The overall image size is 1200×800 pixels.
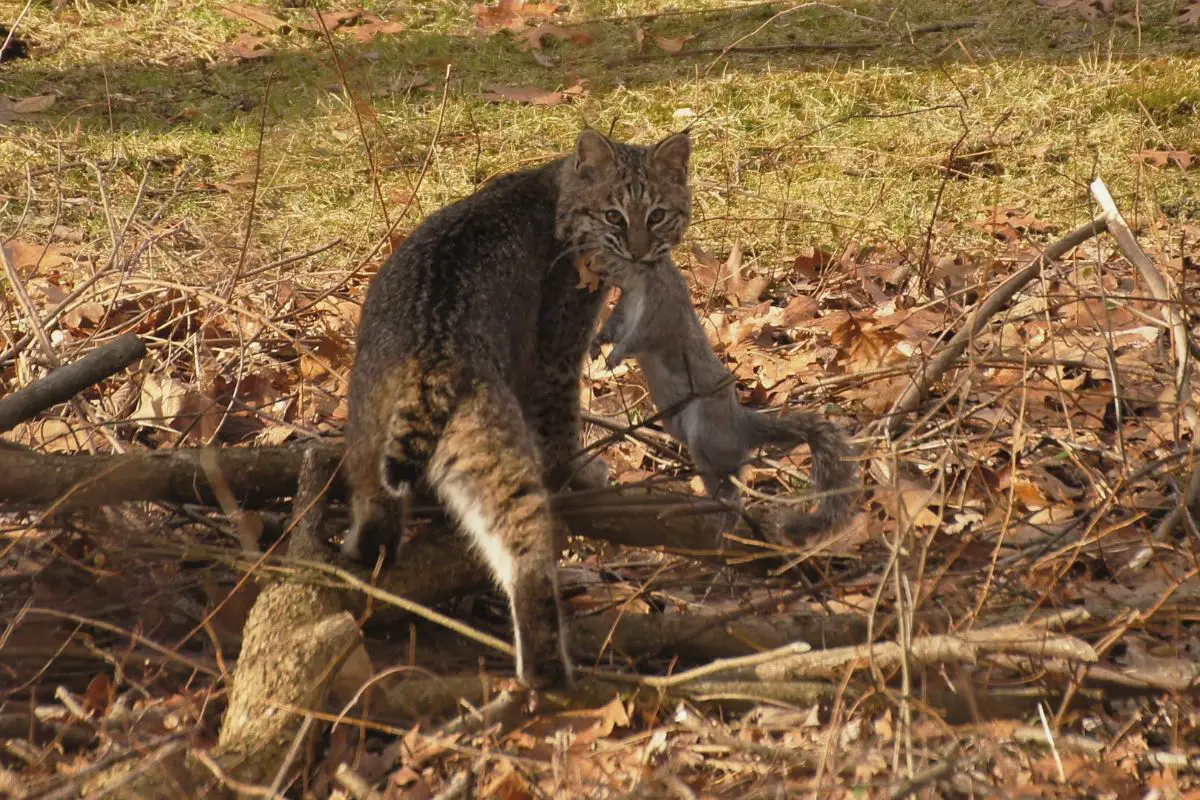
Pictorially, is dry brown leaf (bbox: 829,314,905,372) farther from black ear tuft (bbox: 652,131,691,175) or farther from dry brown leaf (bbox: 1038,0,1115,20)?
dry brown leaf (bbox: 1038,0,1115,20)

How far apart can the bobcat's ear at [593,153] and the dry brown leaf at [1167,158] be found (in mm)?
3779

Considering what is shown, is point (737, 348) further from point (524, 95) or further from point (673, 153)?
point (524, 95)

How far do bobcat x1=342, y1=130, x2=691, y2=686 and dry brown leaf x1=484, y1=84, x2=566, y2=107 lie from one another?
3850 millimetres

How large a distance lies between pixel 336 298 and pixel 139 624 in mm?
2738

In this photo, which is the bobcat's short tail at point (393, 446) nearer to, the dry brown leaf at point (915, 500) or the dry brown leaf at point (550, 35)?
the dry brown leaf at point (915, 500)

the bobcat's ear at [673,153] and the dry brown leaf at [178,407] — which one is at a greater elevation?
the bobcat's ear at [673,153]

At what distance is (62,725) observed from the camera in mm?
3404

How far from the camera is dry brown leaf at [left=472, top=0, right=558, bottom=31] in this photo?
10.1 meters

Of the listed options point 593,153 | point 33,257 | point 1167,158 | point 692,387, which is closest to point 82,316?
point 33,257

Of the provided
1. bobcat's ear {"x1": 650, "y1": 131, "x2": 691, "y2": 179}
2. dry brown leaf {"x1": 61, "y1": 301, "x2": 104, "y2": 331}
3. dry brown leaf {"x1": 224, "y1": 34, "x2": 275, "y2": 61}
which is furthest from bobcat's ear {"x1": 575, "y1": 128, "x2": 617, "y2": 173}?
dry brown leaf {"x1": 224, "y1": 34, "x2": 275, "y2": 61}

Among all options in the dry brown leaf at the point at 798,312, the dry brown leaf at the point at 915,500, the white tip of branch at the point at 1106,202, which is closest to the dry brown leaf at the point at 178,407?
the dry brown leaf at the point at 915,500

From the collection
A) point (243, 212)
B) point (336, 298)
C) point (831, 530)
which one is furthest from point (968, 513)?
point (243, 212)

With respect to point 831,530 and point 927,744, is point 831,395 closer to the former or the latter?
point 831,530

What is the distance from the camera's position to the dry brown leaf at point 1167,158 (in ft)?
23.9
